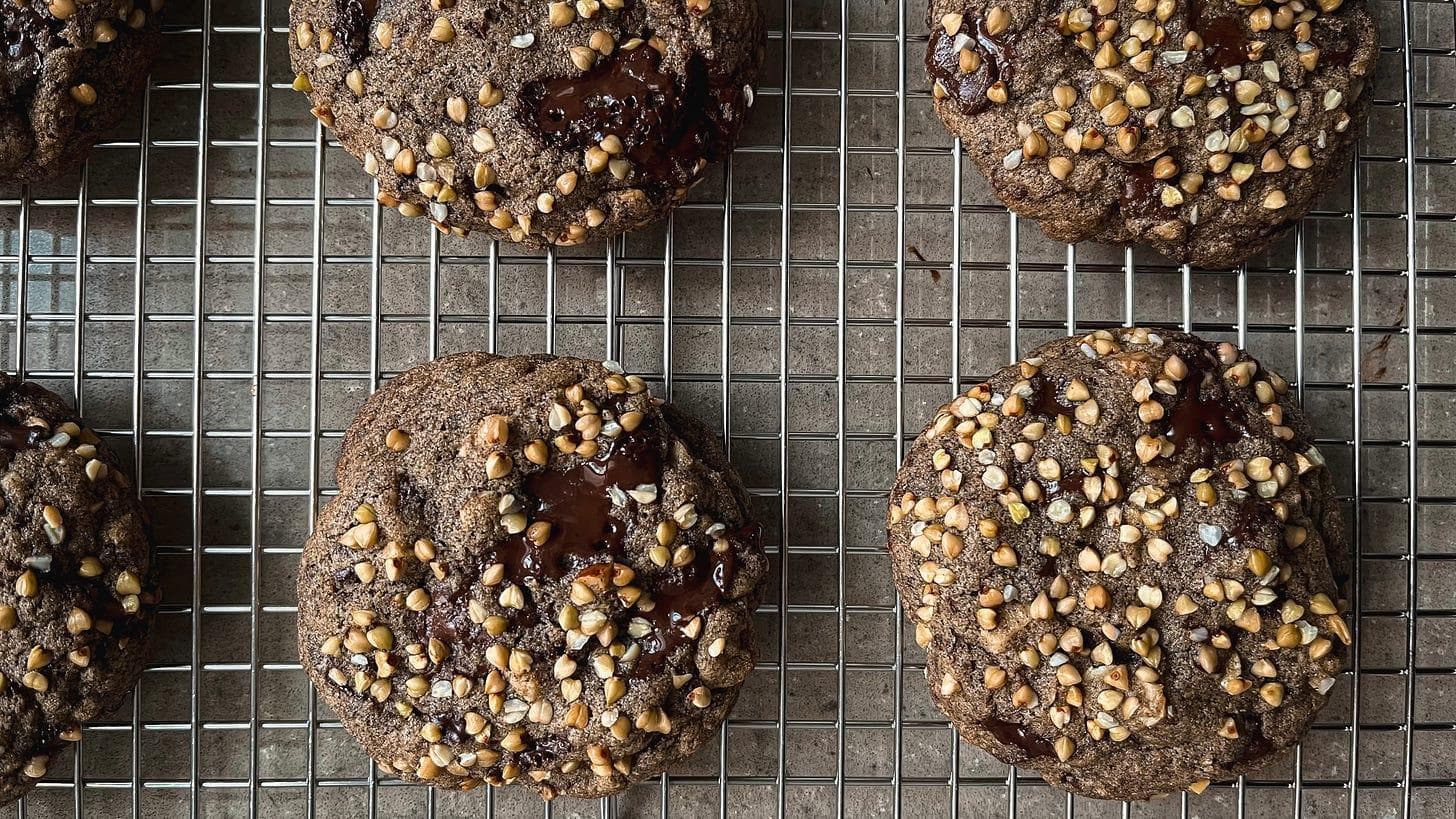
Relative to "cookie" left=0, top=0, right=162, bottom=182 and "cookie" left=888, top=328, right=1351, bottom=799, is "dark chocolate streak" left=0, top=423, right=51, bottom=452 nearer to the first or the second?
"cookie" left=0, top=0, right=162, bottom=182

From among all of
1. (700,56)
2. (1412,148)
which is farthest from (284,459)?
(1412,148)

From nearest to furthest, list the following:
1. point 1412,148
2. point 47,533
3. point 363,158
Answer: point 47,533 < point 363,158 < point 1412,148

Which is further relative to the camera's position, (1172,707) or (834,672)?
(834,672)

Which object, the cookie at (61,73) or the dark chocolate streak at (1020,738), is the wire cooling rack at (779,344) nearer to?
the cookie at (61,73)

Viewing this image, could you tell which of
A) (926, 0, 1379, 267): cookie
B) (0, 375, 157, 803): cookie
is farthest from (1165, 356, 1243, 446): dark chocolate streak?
(0, 375, 157, 803): cookie

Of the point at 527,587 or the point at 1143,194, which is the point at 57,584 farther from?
the point at 1143,194

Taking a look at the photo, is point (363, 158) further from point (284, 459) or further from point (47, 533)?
point (47, 533)
